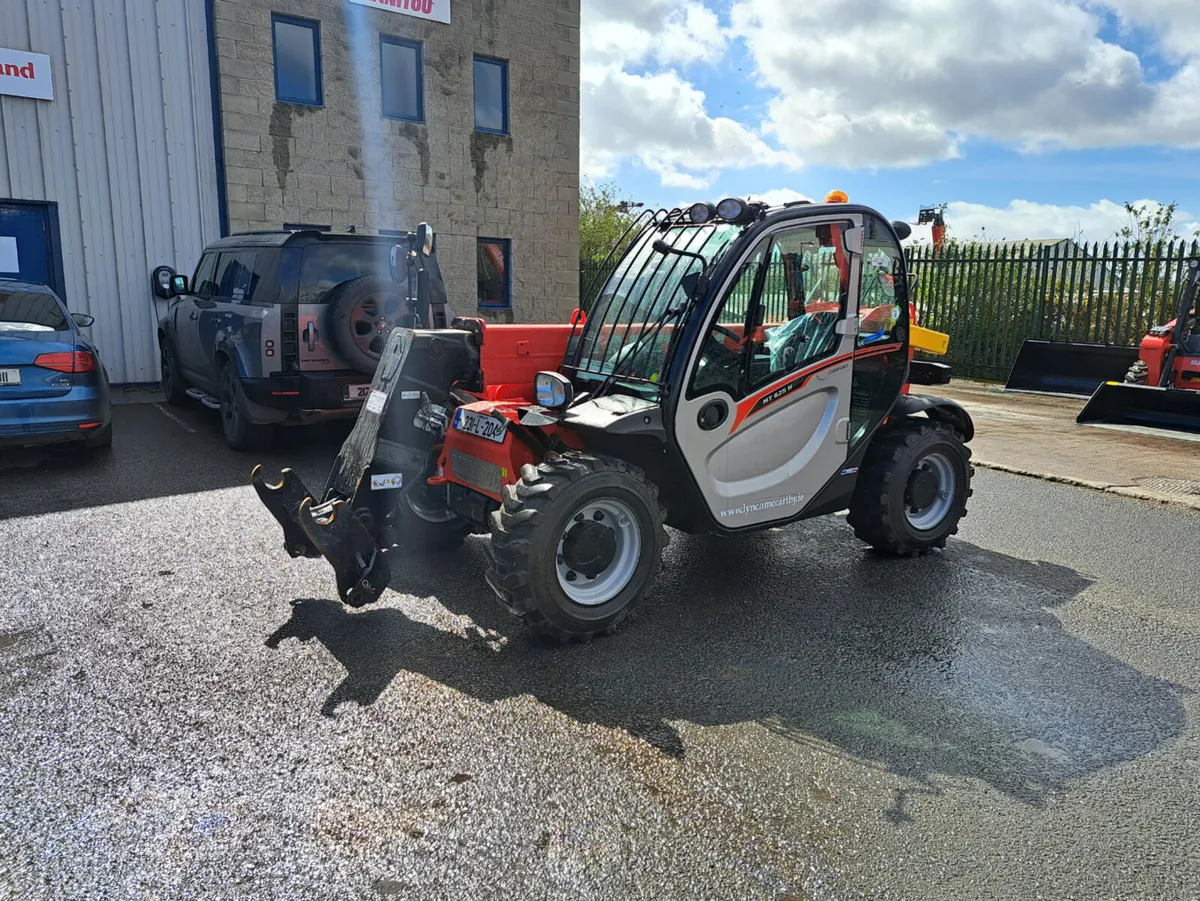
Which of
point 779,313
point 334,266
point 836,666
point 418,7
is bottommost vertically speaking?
point 836,666

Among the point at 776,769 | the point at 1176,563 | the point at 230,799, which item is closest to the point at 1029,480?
the point at 1176,563

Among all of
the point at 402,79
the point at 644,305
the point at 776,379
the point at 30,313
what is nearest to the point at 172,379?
the point at 30,313

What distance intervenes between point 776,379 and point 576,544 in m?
1.47

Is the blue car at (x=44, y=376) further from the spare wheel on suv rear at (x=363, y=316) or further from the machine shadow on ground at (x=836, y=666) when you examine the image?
the machine shadow on ground at (x=836, y=666)

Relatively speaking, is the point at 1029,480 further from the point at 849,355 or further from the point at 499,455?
the point at 499,455

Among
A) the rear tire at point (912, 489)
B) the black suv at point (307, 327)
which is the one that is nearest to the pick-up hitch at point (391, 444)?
the rear tire at point (912, 489)

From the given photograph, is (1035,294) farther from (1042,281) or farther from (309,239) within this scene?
(309,239)

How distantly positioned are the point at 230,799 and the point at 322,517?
5.61 feet

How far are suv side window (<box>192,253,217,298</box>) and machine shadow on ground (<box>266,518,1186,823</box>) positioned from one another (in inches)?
230

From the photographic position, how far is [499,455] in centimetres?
451

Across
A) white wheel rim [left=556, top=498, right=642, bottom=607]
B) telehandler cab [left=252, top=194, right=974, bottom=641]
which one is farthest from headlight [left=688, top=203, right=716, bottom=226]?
white wheel rim [left=556, top=498, right=642, bottom=607]

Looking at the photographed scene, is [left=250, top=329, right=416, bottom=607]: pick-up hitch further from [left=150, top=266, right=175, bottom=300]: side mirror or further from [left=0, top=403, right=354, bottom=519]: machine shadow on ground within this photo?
[left=150, top=266, right=175, bottom=300]: side mirror

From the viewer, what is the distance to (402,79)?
1543cm

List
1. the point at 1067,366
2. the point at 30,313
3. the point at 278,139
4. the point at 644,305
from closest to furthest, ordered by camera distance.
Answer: the point at 644,305
the point at 30,313
the point at 1067,366
the point at 278,139
